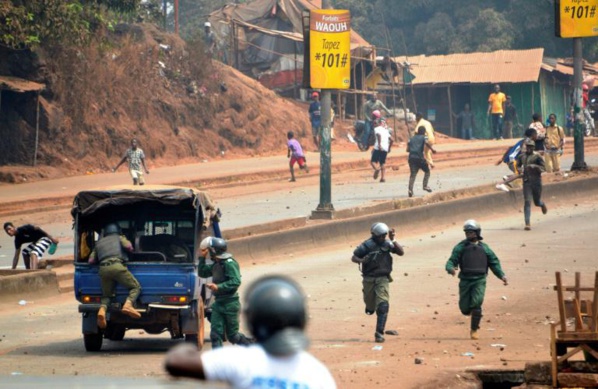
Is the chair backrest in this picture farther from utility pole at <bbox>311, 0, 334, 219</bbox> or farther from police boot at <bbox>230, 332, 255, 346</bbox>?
utility pole at <bbox>311, 0, 334, 219</bbox>

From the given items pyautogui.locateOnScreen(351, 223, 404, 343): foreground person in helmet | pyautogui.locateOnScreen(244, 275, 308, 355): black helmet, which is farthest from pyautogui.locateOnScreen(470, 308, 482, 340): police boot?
pyautogui.locateOnScreen(244, 275, 308, 355): black helmet

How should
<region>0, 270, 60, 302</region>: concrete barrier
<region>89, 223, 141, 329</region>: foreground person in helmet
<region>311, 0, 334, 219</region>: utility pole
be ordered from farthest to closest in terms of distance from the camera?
1. <region>311, 0, 334, 219</region>: utility pole
2. <region>0, 270, 60, 302</region>: concrete barrier
3. <region>89, 223, 141, 329</region>: foreground person in helmet

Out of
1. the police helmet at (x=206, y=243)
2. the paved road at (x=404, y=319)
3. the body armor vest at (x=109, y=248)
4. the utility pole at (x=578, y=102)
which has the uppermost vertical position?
the utility pole at (x=578, y=102)

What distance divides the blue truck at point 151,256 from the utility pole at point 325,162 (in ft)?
26.0

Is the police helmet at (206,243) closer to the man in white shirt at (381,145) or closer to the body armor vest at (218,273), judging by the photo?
the body armor vest at (218,273)

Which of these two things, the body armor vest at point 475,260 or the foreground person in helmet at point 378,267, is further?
the body armor vest at point 475,260

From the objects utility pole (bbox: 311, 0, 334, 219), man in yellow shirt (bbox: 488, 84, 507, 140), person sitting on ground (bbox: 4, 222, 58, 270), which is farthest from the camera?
man in yellow shirt (bbox: 488, 84, 507, 140)

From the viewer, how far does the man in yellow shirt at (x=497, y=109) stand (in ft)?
143

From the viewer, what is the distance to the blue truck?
45.1 feet

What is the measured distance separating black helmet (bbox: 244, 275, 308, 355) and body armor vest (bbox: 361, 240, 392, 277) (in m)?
10.8

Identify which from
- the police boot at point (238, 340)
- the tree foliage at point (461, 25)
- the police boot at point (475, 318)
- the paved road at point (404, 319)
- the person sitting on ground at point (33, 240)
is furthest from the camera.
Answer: the tree foliage at point (461, 25)

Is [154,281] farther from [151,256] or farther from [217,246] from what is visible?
[217,246]

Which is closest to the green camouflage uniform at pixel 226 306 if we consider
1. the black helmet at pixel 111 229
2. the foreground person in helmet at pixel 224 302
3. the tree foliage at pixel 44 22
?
the foreground person in helmet at pixel 224 302

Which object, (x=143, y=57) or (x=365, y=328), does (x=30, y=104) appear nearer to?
(x=143, y=57)
